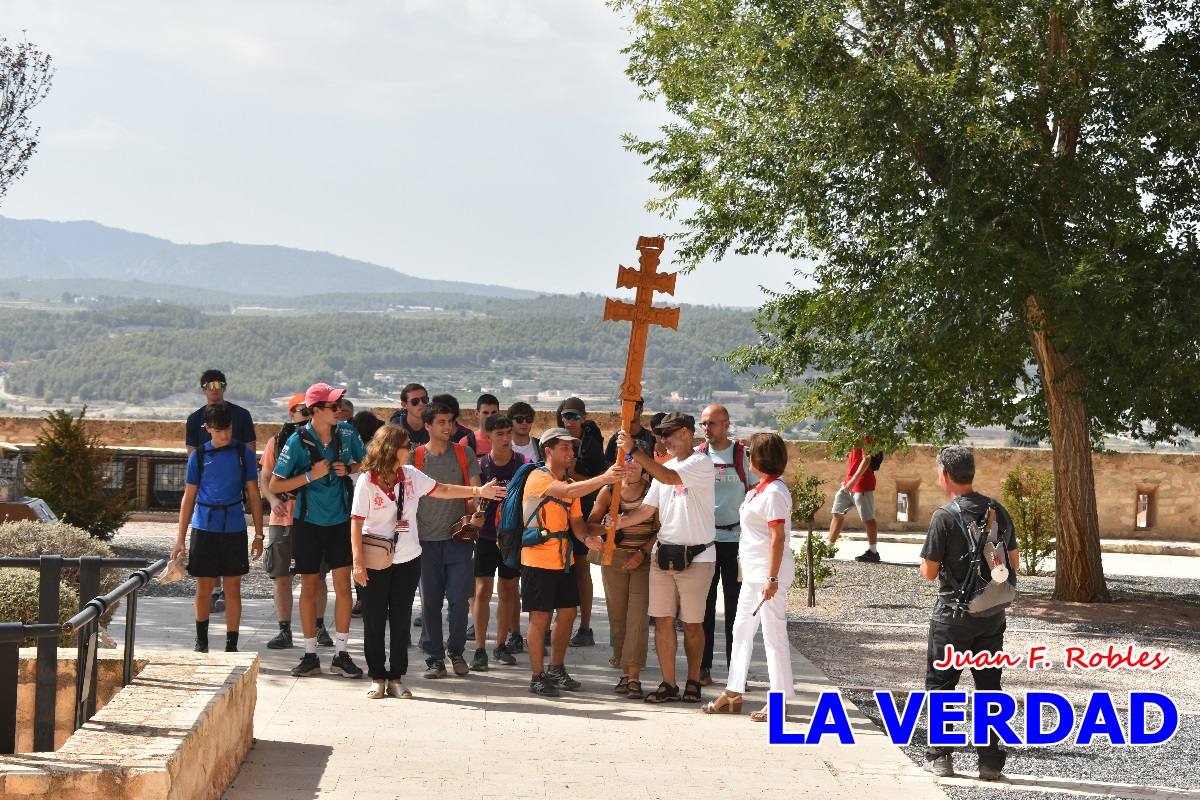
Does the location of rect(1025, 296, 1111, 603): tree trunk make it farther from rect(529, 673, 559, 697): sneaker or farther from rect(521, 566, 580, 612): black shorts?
rect(529, 673, 559, 697): sneaker

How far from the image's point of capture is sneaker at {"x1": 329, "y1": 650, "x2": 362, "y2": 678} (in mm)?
9391

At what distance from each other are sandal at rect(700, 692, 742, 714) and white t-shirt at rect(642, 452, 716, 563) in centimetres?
82

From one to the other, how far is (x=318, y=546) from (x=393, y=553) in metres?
0.75

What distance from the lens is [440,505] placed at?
9578 millimetres

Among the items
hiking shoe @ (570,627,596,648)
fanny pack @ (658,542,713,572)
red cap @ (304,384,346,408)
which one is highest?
red cap @ (304,384,346,408)

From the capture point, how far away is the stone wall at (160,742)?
5.16 metres

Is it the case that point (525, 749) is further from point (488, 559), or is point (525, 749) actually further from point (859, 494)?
point (859, 494)

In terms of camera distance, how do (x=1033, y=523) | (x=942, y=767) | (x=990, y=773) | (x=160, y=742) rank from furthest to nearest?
1. (x=1033, y=523)
2. (x=942, y=767)
3. (x=990, y=773)
4. (x=160, y=742)

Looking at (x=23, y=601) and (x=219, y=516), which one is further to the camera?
(x=219, y=516)

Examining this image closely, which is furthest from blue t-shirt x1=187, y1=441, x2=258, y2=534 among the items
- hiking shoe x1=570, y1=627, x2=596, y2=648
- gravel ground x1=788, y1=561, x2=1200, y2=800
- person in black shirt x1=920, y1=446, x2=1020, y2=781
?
person in black shirt x1=920, y1=446, x2=1020, y2=781

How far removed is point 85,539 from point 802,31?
24.6ft

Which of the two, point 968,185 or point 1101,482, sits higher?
point 968,185

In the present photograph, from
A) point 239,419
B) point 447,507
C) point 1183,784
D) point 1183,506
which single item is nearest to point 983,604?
point 1183,784

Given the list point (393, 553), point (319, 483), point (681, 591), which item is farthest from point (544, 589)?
point (319, 483)
